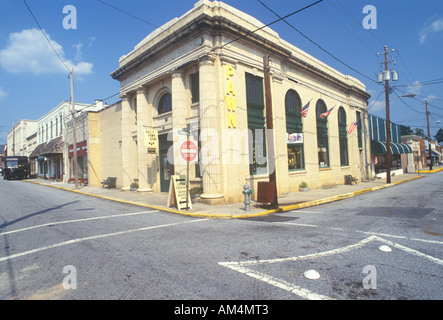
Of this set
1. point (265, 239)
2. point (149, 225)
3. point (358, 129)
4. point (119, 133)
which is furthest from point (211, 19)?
point (358, 129)

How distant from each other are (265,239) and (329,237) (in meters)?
1.56

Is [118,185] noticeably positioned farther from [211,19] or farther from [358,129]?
[358,129]

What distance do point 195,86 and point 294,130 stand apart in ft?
26.2

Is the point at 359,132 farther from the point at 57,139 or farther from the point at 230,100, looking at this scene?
the point at 57,139

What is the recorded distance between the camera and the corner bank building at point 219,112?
1241cm

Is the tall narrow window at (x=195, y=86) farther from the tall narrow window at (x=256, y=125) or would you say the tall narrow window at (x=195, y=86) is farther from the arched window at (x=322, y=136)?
the arched window at (x=322, y=136)

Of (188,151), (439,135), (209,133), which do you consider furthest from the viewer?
(439,135)

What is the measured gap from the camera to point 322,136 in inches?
822

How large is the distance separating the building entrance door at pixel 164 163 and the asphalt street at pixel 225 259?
7.71 meters

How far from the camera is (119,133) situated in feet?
66.3

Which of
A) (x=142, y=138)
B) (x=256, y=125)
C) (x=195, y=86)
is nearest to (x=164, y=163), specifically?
(x=142, y=138)

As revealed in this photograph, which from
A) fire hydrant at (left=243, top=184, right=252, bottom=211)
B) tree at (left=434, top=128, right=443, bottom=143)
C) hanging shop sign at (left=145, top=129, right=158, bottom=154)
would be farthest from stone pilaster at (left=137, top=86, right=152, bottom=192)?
tree at (left=434, top=128, right=443, bottom=143)

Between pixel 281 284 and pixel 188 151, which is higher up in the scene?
pixel 188 151

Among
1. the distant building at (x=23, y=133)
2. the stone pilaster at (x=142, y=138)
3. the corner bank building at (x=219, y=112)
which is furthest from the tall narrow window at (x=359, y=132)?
the distant building at (x=23, y=133)
